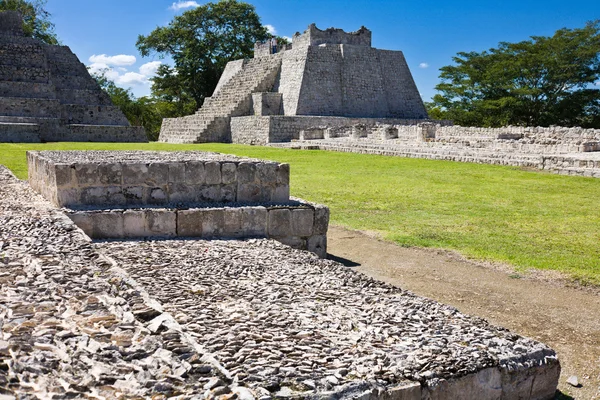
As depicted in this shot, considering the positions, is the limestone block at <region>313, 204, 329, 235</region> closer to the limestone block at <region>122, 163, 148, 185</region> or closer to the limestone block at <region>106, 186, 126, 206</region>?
the limestone block at <region>122, 163, 148, 185</region>

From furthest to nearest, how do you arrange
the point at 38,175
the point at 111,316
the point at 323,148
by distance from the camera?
the point at 323,148 → the point at 38,175 → the point at 111,316

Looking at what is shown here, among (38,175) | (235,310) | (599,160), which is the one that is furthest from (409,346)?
(599,160)

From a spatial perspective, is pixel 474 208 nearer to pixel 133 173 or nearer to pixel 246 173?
pixel 246 173

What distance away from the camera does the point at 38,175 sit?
6.43 metres

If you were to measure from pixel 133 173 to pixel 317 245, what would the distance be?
1.94 meters

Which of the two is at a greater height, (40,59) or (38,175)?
(40,59)

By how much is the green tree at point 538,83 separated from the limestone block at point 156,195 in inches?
1281

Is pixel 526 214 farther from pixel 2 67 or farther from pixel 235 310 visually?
pixel 2 67

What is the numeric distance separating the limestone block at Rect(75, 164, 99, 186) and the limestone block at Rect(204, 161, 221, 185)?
3.45 feet

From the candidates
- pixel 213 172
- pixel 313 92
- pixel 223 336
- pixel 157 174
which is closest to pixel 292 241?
pixel 213 172

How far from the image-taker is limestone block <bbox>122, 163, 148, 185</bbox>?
214 inches

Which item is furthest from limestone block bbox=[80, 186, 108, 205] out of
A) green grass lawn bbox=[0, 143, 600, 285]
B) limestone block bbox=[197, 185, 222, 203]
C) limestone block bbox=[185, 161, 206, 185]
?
green grass lawn bbox=[0, 143, 600, 285]

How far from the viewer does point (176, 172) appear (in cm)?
558

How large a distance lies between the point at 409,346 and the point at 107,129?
918 inches
